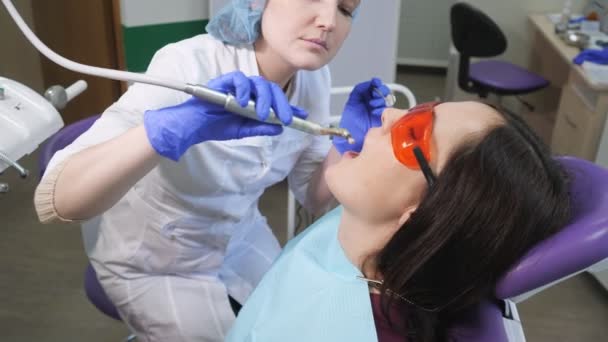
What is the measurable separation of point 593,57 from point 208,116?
222 centimetres

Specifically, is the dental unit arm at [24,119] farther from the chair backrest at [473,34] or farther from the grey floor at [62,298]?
the chair backrest at [473,34]

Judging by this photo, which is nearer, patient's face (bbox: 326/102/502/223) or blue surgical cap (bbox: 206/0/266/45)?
patient's face (bbox: 326/102/502/223)

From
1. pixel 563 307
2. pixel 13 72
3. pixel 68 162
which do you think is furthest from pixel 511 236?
pixel 13 72

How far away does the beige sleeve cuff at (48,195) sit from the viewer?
0.96 metres

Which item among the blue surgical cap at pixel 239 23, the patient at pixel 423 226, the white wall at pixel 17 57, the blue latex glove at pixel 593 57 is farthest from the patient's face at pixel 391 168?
the white wall at pixel 17 57

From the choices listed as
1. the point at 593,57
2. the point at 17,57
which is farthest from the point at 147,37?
the point at 593,57

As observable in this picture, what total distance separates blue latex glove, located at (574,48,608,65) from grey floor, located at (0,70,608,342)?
923 millimetres

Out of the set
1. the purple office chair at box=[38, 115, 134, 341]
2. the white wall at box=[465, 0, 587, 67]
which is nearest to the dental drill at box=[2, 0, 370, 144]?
the purple office chair at box=[38, 115, 134, 341]

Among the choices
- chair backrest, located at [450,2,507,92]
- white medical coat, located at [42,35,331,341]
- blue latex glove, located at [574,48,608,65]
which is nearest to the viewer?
white medical coat, located at [42,35,331,341]

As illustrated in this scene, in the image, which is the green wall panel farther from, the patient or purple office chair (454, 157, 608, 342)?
purple office chair (454, 157, 608, 342)

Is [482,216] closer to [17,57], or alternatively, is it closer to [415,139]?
[415,139]

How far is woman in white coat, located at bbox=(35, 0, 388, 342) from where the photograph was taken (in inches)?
44.7

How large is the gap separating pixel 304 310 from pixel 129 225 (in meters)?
0.43

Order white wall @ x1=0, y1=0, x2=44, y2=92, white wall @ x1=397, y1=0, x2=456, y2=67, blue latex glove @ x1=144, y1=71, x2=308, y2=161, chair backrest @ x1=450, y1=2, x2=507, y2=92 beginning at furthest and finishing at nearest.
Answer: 1. white wall @ x1=397, y1=0, x2=456, y2=67
2. white wall @ x1=0, y1=0, x2=44, y2=92
3. chair backrest @ x1=450, y1=2, x2=507, y2=92
4. blue latex glove @ x1=144, y1=71, x2=308, y2=161
